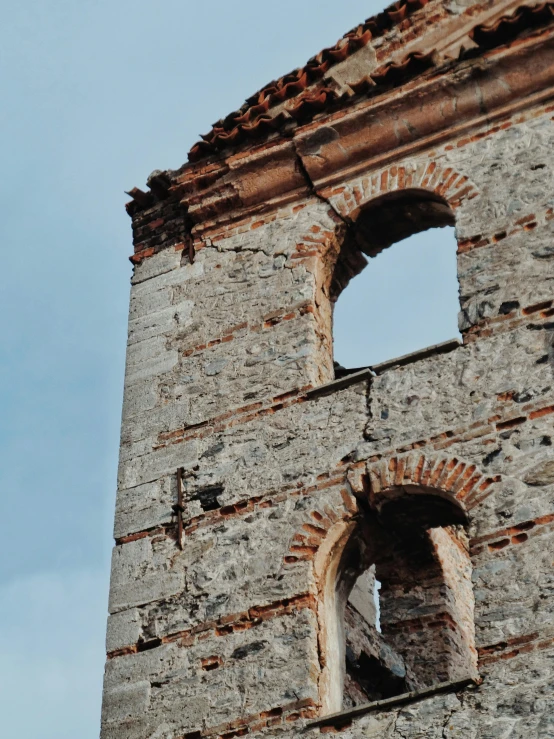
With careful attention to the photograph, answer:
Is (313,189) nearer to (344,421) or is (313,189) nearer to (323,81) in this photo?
(323,81)

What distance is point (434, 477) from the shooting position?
323 inches

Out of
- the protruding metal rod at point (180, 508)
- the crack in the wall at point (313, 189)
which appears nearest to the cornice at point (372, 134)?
the crack in the wall at point (313, 189)

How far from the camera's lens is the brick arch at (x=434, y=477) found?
26.3ft

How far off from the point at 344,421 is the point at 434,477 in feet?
2.62

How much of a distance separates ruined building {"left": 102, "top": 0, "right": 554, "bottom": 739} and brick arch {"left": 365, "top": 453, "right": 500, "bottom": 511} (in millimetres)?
14

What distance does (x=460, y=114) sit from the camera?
10039 mm

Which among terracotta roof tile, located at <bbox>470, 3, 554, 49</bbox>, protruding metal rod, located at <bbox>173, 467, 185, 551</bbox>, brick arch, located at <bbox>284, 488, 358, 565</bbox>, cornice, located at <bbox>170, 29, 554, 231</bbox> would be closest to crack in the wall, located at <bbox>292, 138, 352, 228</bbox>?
cornice, located at <bbox>170, 29, 554, 231</bbox>

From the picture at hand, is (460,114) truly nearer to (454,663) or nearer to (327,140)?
(327,140)

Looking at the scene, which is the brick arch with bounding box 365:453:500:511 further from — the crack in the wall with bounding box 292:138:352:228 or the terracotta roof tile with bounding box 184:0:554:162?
the terracotta roof tile with bounding box 184:0:554:162

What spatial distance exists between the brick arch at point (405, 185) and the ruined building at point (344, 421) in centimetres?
2

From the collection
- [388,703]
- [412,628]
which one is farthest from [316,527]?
[412,628]

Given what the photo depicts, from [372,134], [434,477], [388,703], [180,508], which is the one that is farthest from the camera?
[372,134]

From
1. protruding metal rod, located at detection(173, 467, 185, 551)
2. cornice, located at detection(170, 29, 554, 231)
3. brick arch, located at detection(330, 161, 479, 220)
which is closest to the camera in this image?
protruding metal rod, located at detection(173, 467, 185, 551)

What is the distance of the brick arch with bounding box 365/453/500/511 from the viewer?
8.03m
